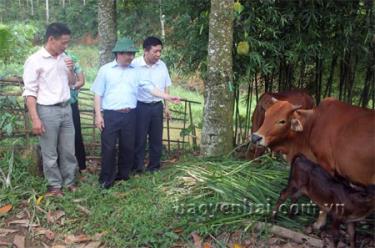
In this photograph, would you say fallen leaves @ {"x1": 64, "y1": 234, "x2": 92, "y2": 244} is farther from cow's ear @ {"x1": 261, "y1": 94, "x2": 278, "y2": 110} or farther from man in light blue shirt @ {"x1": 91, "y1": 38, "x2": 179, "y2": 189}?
cow's ear @ {"x1": 261, "y1": 94, "x2": 278, "y2": 110}

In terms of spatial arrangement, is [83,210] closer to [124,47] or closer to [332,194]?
[124,47]

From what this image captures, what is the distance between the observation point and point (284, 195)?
3824mm

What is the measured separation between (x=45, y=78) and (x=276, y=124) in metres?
2.15

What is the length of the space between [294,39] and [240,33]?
2.00 ft

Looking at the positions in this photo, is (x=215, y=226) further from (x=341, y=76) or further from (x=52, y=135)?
(x=341, y=76)

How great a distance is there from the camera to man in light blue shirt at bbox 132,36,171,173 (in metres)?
4.96

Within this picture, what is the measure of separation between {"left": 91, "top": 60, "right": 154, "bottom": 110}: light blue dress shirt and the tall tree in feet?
2.58

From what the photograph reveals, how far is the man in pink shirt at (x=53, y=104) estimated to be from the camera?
4.40 metres

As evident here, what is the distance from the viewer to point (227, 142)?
193 inches

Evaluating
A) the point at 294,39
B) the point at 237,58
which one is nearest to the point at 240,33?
the point at 237,58

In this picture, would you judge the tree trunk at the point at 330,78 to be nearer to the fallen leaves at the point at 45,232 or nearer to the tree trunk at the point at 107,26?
the tree trunk at the point at 107,26

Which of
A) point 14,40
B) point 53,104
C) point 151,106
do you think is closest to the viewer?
point 53,104

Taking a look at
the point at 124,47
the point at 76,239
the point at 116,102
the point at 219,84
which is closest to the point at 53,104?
the point at 116,102

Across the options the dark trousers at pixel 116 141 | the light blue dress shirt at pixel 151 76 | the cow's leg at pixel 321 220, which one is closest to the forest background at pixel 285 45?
the light blue dress shirt at pixel 151 76
